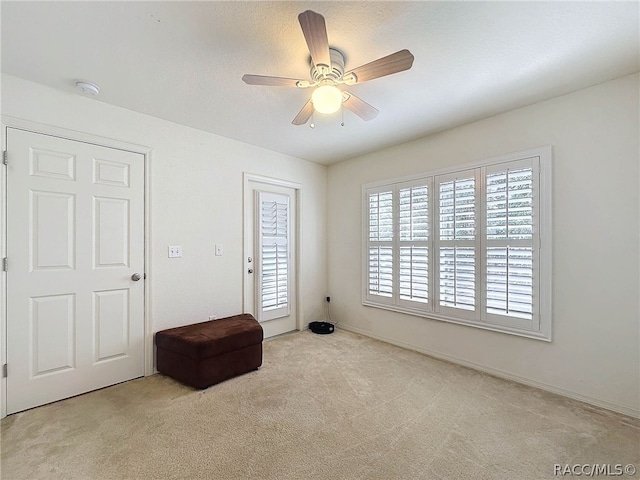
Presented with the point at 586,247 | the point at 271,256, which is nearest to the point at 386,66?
the point at 586,247

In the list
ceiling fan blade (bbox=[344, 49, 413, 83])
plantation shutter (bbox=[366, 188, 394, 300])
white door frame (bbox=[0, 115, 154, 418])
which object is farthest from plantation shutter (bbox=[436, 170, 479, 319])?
white door frame (bbox=[0, 115, 154, 418])

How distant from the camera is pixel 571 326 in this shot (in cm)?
237

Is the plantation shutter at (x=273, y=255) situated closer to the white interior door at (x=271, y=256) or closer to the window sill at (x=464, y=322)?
the white interior door at (x=271, y=256)

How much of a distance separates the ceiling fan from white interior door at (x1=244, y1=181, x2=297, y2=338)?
182 cm

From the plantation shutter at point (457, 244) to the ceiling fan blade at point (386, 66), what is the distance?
5.58 ft

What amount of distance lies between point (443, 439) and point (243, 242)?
265cm

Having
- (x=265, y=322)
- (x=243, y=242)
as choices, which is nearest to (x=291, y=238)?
(x=243, y=242)

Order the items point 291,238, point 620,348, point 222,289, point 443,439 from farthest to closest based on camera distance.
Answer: point 291,238
point 222,289
point 620,348
point 443,439

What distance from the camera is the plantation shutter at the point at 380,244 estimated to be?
3.66m

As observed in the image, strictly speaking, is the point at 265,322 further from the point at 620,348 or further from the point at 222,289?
the point at 620,348

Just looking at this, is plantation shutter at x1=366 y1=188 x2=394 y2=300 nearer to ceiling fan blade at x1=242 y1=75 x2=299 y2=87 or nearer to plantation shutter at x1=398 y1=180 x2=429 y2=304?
plantation shutter at x1=398 y1=180 x2=429 y2=304

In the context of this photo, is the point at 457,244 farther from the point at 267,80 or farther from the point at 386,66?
the point at 267,80

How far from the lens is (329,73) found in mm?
1821

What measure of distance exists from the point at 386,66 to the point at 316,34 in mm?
442
